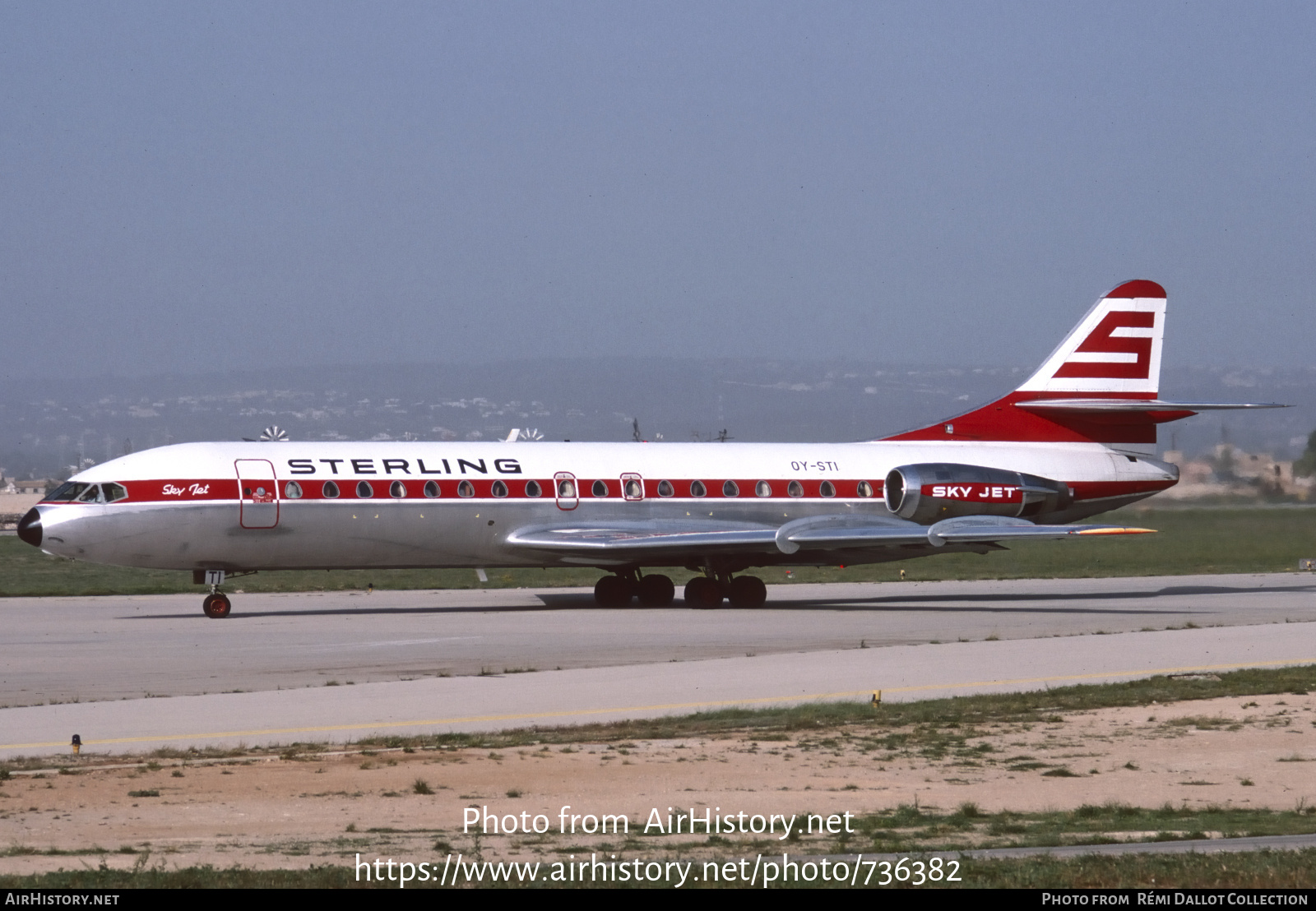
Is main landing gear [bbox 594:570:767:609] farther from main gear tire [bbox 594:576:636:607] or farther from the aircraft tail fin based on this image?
the aircraft tail fin

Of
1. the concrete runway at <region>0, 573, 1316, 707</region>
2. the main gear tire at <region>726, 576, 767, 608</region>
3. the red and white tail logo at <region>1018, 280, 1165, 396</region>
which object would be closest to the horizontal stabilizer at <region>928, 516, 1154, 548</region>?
the concrete runway at <region>0, 573, 1316, 707</region>

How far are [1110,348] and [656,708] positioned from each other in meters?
23.3

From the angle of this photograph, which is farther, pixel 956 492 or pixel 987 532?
pixel 956 492

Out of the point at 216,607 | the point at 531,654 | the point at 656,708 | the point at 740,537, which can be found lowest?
the point at 216,607

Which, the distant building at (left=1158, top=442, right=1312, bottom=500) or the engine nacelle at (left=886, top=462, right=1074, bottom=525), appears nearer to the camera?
the engine nacelle at (left=886, top=462, right=1074, bottom=525)

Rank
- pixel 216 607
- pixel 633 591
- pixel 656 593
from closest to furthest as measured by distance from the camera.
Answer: pixel 216 607 → pixel 656 593 → pixel 633 591

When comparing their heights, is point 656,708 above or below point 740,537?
below

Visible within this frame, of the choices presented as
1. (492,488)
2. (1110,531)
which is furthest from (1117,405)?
(492,488)

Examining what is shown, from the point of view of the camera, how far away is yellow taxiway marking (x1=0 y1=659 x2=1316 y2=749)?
15.4 m

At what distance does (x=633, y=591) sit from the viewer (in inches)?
1369

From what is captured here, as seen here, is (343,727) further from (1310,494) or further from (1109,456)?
(1310,494)

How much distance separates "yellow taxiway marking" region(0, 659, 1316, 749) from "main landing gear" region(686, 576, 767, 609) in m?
13.3

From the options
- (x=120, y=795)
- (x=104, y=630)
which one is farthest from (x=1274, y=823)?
(x=104, y=630)

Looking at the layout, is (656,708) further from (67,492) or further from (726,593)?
(67,492)
